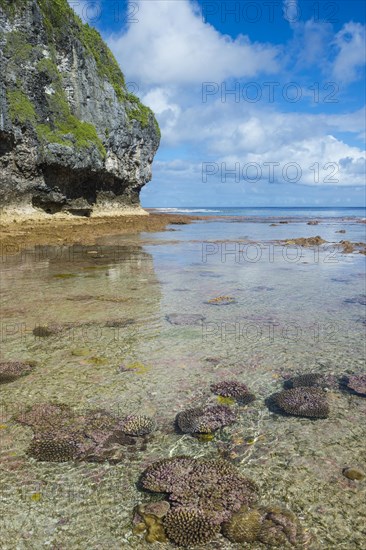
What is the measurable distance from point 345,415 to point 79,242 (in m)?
22.6

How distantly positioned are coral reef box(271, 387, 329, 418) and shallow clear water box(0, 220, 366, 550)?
154mm

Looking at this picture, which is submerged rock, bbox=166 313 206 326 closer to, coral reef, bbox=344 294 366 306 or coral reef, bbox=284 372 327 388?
coral reef, bbox=284 372 327 388

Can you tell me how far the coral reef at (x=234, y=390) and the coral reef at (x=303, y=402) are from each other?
14.8 inches

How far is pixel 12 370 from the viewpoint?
20.8 feet

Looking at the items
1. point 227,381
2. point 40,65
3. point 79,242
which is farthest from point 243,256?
point 40,65

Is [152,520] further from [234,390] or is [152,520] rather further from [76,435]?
[234,390]

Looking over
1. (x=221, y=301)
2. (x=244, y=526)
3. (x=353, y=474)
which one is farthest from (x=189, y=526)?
(x=221, y=301)

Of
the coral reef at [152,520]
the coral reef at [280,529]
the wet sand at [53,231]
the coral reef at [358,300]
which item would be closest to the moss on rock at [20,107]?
the wet sand at [53,231]

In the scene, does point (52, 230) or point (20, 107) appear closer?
point (52, 230)

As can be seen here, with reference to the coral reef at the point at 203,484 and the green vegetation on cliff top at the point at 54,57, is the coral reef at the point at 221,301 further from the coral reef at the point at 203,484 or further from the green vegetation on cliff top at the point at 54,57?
the green vegetation on cliff top at the point at 54,57

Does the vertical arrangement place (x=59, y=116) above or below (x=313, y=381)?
above

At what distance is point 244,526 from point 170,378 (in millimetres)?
2996

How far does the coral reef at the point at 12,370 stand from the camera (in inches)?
241

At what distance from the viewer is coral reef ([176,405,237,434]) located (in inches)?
193
